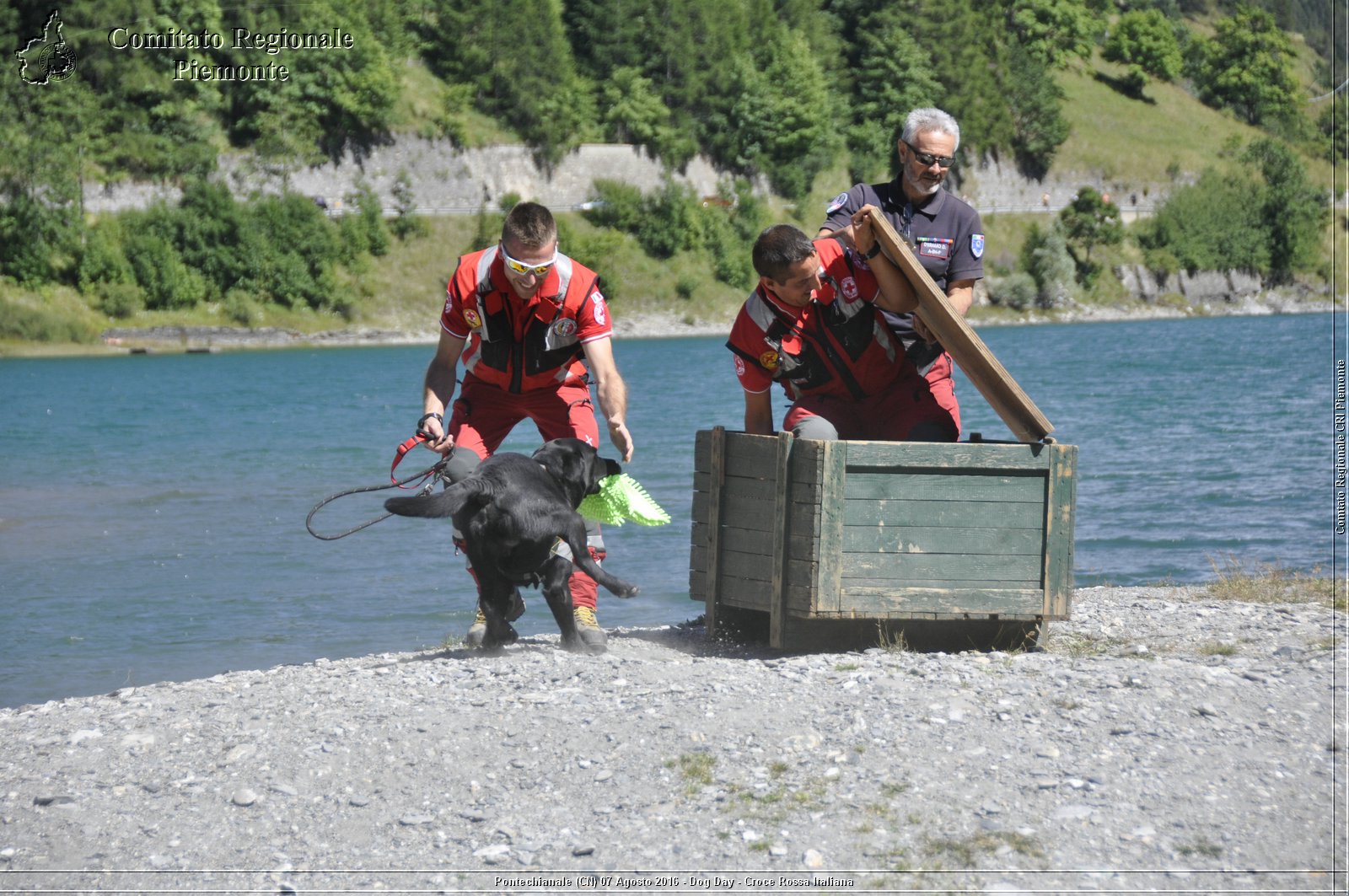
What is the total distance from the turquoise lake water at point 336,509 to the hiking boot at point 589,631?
115 inches

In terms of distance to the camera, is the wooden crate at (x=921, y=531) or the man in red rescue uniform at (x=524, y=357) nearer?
the wooden crate at (x=921, y=531)

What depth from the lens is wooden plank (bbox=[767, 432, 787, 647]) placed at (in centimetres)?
750

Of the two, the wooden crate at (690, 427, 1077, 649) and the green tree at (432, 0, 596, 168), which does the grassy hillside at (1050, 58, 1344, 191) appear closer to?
the green tree at (432, 0, 596, 168)

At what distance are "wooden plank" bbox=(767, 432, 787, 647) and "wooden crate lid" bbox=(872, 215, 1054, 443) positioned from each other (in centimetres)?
99

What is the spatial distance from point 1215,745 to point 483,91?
311 ft

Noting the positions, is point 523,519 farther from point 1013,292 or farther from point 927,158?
point 1013,292

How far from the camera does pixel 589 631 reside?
26.7ft

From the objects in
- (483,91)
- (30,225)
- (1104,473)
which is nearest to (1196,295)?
(483,91)

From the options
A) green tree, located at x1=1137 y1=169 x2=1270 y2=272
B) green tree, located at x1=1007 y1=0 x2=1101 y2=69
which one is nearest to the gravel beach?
green tree, located at x1=1137 y1=169 x2=1270 y2=272

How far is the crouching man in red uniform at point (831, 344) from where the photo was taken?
750 cm

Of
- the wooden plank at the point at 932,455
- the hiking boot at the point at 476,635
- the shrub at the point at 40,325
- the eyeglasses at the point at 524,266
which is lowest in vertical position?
the hiking boot at the point at 476,635

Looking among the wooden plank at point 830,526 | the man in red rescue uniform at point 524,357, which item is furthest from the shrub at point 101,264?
the wooden plank at point 830,526

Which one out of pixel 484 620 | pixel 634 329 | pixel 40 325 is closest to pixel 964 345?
pixel 484 620

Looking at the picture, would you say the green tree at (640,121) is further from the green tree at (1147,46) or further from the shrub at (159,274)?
the green tree at (1147,46)
